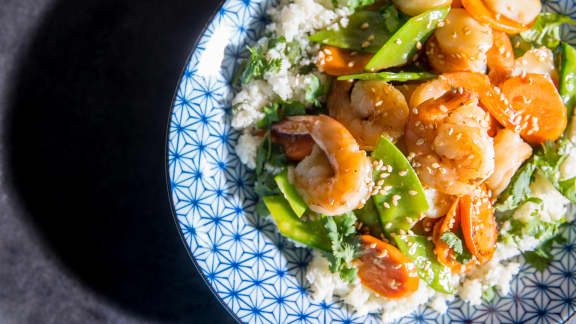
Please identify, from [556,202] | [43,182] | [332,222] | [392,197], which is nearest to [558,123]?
[556,202]

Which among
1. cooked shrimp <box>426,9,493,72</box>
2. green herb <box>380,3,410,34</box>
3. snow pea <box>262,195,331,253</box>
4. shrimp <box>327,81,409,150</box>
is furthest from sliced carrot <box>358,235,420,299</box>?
green herb <box>380,3,410,34</box>

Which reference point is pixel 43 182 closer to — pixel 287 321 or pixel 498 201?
pixel 287 321

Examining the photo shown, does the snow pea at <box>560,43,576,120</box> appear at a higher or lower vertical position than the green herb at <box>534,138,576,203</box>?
higher

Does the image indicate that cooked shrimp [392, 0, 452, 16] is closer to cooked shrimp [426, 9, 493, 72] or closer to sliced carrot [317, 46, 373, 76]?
cooked shrimp [426, 9, 493, 72]

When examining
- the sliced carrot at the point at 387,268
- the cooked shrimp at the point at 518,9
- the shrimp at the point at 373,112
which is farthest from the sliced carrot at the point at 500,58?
the sliced carrot at the point at 387,268

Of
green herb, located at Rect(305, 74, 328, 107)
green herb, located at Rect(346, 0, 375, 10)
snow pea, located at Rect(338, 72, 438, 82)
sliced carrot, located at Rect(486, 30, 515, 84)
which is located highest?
green herb, located at Rect(346, 0, 375, 10)

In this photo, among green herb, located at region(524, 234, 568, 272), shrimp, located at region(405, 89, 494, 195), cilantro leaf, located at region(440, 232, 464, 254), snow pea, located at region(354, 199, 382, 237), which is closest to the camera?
shrimp, located at region(405, 89, 494, 195)

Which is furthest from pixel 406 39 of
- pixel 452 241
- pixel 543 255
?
pixel 543 255
